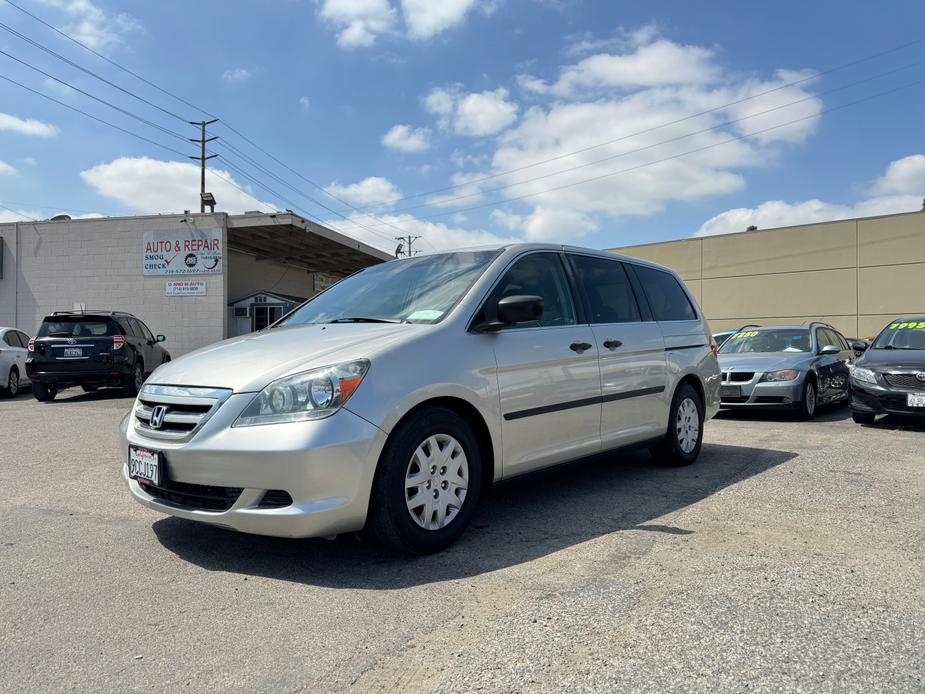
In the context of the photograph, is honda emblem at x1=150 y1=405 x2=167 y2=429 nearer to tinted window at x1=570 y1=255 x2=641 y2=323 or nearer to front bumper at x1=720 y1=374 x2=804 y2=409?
tinted window at x1=570 y1=255 x2=641 y2=323

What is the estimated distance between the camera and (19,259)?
22.4 meters

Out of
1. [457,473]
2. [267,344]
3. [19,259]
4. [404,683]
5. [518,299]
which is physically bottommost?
[404,683]

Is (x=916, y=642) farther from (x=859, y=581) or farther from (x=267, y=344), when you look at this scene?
(x=267, y=344)

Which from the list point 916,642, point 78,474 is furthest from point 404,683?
point 78,474

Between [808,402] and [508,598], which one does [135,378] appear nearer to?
[808,402]

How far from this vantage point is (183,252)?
21.2 meters

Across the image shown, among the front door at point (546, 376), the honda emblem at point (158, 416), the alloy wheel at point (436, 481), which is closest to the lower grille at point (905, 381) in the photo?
the front door at point (546, 376)

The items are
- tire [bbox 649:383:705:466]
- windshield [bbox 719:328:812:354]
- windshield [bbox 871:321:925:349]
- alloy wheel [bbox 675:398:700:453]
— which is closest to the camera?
tire [bbox 649:383:705:466]

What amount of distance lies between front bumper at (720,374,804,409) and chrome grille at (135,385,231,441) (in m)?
7.54

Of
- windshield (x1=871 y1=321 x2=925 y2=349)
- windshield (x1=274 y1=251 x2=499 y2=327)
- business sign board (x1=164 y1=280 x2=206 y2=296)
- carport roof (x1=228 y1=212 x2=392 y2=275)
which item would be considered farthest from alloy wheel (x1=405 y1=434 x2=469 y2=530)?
business sign board (x1=164 y1=280 x2=206 y2=296)

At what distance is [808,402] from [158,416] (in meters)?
8.74

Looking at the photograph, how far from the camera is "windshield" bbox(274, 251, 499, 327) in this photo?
4.21 m

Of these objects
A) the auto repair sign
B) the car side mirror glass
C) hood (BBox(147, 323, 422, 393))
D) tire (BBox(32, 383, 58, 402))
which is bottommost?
tire (BBox(32, 383, 58, 402))

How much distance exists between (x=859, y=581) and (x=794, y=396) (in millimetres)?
6682
